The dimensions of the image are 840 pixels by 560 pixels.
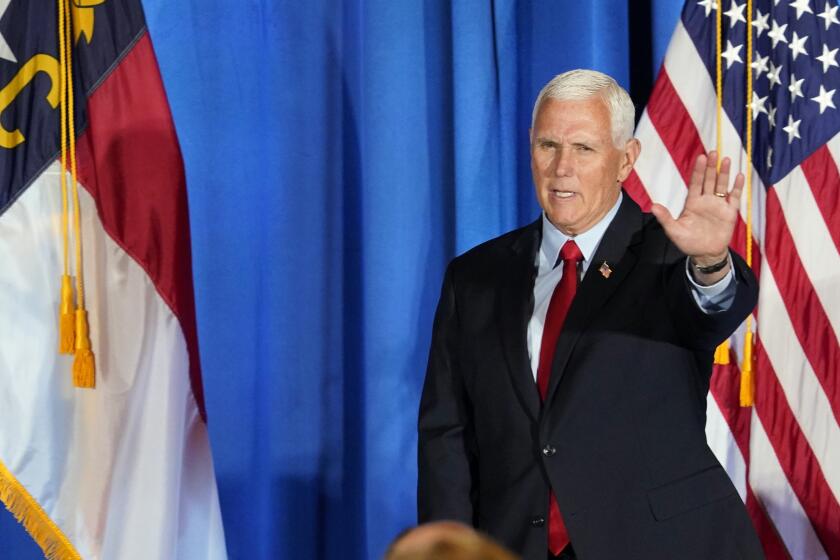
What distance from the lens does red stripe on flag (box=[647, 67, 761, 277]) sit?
2.65 m

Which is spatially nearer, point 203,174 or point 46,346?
point 46,346

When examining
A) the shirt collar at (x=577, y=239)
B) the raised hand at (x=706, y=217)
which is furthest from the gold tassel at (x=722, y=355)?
the raised hand at (x=706, y=217)

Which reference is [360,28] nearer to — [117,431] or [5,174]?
[5,174]

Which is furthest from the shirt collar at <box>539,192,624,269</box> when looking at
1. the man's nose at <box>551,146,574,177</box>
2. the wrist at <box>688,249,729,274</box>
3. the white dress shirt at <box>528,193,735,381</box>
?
the wrist at <box>688,249,729,274</box>

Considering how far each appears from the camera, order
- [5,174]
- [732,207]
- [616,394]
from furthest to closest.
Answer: [5,174] → [616,394] → [732,207]

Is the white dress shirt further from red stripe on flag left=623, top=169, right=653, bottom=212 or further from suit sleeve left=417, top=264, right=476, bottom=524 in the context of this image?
red stripe on flag left=623, top=169, right=653, bottom=212

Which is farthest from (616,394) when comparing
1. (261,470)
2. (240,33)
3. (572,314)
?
(240,33)

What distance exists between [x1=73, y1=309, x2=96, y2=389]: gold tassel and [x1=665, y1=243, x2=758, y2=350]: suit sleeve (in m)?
1.32

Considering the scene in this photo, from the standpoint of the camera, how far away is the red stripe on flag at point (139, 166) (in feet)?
8.23

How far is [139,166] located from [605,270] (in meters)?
1.24

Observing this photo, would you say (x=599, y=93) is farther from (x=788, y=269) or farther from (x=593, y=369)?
(x=788, y=269)

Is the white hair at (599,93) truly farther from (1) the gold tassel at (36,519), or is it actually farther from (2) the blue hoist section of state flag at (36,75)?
(1) the gold tassel at (36,519)

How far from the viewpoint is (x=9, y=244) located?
250 cm

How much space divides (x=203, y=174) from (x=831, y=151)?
1.60 metres
